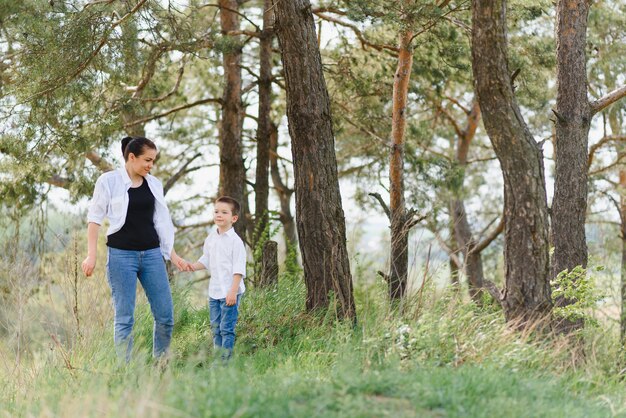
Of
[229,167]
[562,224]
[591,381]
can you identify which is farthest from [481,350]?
[229,167]

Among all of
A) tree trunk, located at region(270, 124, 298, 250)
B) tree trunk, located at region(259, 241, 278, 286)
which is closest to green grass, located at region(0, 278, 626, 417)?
tree trunk, located at region(259, 241, 278, 286)

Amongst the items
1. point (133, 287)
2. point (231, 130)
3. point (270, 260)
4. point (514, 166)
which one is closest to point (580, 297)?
point (514, 166)

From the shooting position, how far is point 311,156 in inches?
273

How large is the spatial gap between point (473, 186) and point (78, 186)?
1280 centimetres

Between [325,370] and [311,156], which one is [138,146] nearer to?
[311,156]

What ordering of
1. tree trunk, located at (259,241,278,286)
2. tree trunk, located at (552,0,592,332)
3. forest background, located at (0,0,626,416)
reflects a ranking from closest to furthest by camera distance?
forest background, located at (0,0,626,416) → tree trunk, located at (552,0,592,332) → tree trunk, located at (259,241,278,286)

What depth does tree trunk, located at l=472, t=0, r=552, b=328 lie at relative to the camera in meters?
6.05

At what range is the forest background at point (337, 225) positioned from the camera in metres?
4.44

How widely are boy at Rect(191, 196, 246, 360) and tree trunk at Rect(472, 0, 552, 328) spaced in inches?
78.4

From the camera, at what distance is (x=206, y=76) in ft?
55.1

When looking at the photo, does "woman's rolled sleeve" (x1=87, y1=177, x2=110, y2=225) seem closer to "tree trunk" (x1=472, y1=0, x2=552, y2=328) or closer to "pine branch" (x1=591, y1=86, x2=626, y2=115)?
"tree trunk" (x1=472, y1=0, x2=552, y2=328)

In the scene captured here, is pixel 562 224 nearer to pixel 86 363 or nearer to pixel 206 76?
pixel 86 363

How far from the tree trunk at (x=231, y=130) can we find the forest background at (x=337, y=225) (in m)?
0.04

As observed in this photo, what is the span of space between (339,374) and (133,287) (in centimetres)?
199
